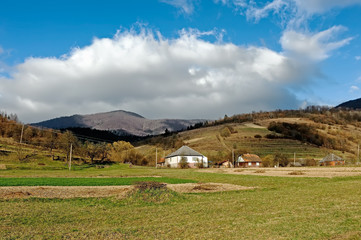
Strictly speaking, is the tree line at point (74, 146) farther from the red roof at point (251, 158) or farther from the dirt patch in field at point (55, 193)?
→ the dirt patch in field at point (55, 193)

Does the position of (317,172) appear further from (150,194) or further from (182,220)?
(182,220)

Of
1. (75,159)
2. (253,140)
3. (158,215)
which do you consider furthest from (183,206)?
(253,140)

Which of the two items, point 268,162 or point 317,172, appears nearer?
point 317,172

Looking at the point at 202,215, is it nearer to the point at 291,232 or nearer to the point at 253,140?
the point at 291,232

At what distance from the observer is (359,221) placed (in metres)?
13.1

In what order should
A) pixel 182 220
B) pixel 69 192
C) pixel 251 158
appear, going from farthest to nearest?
pixel 251 158 < pixel 69 192 < pixel 182 220

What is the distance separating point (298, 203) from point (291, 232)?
28.2 feet

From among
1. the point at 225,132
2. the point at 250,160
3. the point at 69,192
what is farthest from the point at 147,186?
the point at 225,132

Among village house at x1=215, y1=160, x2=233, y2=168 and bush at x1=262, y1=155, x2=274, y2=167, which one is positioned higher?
bush at x1=262, y1=155, x2=274, y2=167

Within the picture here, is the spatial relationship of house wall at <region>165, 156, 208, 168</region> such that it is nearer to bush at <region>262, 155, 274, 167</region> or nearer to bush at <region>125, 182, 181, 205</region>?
bush at <region>262, 155, 274, 167</region>

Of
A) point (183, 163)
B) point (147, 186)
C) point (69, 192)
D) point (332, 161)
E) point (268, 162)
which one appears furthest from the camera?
point (268, 162)

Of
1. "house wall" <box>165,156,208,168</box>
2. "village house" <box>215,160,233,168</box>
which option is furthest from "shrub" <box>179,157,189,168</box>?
"village house" <box>215,160,233,168</box>

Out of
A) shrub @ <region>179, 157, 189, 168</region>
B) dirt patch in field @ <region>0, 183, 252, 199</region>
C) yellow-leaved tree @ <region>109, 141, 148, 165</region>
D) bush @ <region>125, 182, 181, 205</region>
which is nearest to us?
bush @ <region>125, 182, 181, 205</region>

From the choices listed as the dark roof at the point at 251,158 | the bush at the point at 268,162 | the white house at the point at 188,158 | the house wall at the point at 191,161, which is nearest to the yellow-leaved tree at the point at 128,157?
the white house at the point at 188,158
